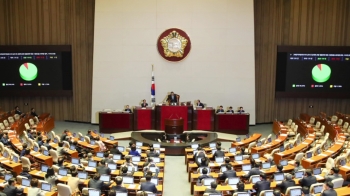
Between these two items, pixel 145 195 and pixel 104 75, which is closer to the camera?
pixel 145 195

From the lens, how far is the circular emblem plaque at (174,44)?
21016 millimetres

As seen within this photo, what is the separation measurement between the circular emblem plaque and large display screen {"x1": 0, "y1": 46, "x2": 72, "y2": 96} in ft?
16.7

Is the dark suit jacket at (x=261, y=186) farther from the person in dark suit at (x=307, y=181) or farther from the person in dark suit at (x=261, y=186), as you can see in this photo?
the person in dark suit at (x=307, y=181)

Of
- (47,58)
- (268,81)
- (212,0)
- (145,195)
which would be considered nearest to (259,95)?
(268,81)

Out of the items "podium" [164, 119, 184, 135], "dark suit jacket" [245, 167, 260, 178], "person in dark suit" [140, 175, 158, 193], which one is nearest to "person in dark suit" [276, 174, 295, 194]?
"dark suit jacket" [245, 167, 260, 178]

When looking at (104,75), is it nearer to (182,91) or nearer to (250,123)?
(182,91)

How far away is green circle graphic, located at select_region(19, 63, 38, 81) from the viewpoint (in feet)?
70.9

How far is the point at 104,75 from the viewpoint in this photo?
2138cm

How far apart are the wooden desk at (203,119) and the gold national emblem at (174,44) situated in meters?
3.50

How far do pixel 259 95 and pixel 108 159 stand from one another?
1255 cm

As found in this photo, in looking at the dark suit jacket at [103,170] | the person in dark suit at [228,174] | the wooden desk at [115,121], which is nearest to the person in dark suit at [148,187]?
the dark suit jacket at [103,170]

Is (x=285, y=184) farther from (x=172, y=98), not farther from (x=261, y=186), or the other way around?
(x=172, y=98)

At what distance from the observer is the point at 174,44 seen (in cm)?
2114

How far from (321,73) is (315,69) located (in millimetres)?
396
